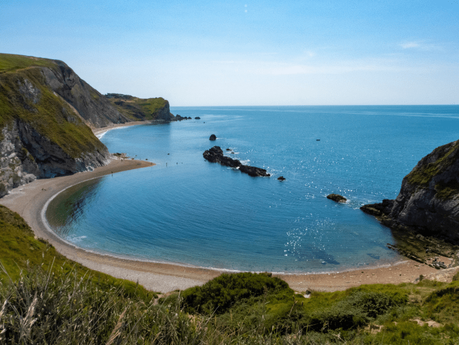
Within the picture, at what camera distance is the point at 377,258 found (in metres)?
39.1

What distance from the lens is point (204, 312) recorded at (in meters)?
20.7

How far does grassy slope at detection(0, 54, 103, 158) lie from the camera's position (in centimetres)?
6725

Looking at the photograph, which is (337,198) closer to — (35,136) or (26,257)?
(26,257)

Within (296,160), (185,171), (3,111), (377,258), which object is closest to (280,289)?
(377,258)

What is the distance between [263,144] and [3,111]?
337 feet

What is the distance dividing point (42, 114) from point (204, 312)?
77.5 metres

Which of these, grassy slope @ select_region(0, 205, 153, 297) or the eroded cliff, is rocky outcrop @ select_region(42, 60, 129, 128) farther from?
grassy slope @ select_region(0, 205, 153, 297)

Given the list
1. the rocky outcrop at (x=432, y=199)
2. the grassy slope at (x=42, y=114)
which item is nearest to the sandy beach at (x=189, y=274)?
the rocky outcrop at (x=432, y=199)

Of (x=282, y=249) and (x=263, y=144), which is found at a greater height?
(x=263, y=144)

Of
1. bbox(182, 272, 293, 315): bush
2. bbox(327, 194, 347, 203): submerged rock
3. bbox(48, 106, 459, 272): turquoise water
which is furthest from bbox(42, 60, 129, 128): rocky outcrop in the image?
bbox(182, 272, 293, 315): bush

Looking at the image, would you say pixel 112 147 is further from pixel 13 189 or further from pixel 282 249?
pixel 282 249

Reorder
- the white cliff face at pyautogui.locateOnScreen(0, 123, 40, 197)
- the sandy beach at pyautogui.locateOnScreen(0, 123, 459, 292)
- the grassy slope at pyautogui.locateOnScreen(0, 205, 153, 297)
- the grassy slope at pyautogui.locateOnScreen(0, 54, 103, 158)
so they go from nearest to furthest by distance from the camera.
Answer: the grassy slope at pyautogui.locateOnScreen(0, 205, 153, 297), the sandy beach at pyautogui.locateOnScreen(0, 123, 459, 292), the white cliff face at pyautogui.locateOnScreen(0, 123, 40, 197), the grassy slope at pyautogui.locateOnScreen(0, 54, 103, 158)

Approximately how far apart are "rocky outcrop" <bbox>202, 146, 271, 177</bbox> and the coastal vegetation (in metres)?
57.4

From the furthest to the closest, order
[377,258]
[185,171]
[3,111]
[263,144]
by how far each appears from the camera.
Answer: [263,144] < [185,171] < [3,111] < [377,258]
